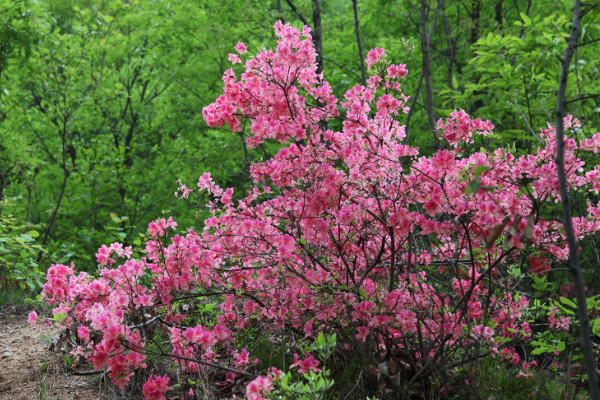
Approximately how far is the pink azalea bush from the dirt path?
55 centimetres

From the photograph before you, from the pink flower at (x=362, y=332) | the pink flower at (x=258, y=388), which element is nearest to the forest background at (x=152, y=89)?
the pink flower at (x=362, y=332)

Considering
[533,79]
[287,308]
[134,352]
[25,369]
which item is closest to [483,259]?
[287,308]

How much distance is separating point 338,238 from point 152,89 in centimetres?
975

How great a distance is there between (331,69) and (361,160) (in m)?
5.96

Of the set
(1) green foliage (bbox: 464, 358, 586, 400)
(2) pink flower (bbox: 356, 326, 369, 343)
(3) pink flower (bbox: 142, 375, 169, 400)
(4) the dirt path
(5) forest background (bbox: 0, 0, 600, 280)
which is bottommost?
(4) the dirt path

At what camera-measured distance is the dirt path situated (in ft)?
10.7

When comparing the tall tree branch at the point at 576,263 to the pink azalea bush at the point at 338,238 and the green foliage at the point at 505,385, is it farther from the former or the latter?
the green foliage at the point at 505,385

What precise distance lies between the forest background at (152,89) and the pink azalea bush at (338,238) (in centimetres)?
254

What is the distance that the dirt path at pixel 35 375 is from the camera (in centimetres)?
326

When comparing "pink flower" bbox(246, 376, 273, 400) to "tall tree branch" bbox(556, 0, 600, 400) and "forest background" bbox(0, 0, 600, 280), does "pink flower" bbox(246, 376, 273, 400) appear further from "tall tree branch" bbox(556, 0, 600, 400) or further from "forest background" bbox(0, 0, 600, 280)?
"forest background" bbox(0, 0, 600, 280)

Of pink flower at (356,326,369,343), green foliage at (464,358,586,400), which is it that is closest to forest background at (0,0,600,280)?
green foliage at (464,358,586,400)

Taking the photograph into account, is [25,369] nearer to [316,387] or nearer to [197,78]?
[316,387]

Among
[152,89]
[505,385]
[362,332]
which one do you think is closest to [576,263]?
[362,332]

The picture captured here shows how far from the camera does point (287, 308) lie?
115 inches
